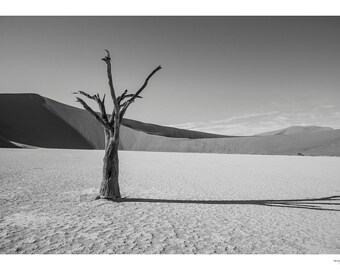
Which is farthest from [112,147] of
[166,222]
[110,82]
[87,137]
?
[87,137]

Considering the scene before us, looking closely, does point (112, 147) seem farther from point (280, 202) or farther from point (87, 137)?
point (87, 137)

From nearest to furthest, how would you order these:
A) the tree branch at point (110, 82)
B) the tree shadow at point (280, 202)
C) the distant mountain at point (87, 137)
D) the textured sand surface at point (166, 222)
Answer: the textured sand surface at point (166, 222), the tree branch at point (110, 82), the tree shadow at point (280, 202), the distant mountain at point (87, 137)

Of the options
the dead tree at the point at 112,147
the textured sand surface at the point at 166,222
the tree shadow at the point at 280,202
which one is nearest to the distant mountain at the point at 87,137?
the tree shadow at the point at 280,202

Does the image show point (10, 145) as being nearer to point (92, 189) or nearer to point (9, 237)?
point (92, 189)

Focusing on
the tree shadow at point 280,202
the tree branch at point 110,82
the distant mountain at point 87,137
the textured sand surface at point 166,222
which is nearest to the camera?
the textured sand surface at point 166,222

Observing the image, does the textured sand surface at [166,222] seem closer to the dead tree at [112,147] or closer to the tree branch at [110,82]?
the dead tree at [112,147]

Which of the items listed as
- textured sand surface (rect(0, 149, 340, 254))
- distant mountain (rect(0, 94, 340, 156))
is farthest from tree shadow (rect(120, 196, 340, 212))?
distant mountain (rect(0, 94, 340, 156))

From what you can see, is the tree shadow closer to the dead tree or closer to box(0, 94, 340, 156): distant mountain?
the dead tree

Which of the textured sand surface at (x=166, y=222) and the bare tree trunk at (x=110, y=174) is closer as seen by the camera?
the textured sand surface at (x=166, y=222)

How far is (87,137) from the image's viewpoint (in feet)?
223

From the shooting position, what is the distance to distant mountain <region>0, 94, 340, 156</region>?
5478cm

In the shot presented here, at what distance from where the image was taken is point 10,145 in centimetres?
4031

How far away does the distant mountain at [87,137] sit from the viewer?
54781 millimetres

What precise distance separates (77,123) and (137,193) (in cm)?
6981
